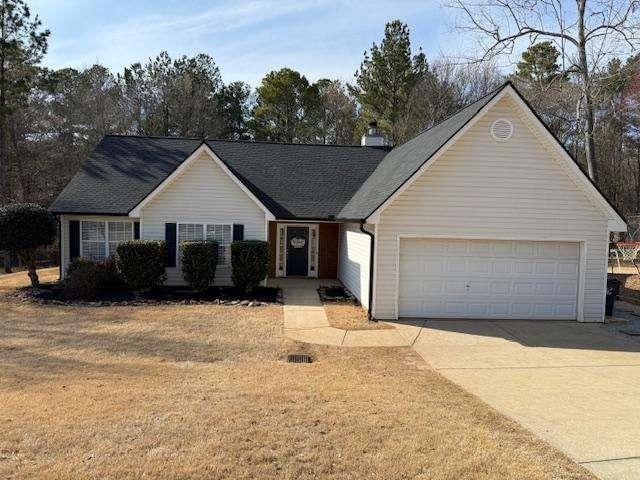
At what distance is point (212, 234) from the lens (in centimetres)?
1606

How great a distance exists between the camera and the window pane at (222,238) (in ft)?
52.6

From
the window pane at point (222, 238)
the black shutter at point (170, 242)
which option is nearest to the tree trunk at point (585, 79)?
the window pane at point (222, 238)

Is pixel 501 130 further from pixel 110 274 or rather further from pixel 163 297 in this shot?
pixel 110 274

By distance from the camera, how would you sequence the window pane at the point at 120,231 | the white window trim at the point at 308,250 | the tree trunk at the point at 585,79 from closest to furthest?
the window pane at the point at 120,231
the white window trim at the point at 308,250
the tree trunk at the point at 585,79

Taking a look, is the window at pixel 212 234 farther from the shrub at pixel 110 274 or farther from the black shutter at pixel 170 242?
the shrub at pixel 110 274

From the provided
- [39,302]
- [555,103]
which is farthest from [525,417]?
[555,103]

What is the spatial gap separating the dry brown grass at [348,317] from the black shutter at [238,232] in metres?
3.86

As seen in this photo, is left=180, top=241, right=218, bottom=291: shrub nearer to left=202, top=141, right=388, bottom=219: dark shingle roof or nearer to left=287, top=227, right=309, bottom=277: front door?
left=202, top=141, right=388, bottom=219: dark shingle roof

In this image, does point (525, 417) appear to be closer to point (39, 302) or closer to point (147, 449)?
point (147, 449)

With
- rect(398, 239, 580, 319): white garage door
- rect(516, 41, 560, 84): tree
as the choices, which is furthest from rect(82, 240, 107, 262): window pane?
rect(516, 41, 560, 84): tree

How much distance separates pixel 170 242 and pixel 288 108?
76.9 feet

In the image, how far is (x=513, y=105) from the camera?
12070mm

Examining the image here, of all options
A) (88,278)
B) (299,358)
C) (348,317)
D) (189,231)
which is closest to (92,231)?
(88,278)

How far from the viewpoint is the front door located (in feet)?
61.9
